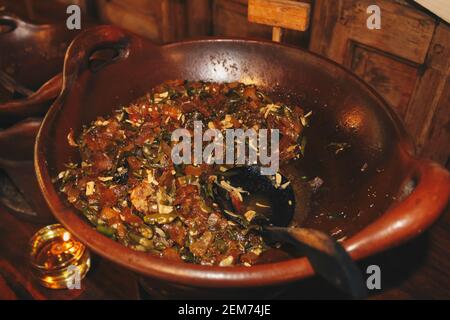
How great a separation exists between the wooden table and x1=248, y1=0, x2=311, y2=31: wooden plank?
4.79ft

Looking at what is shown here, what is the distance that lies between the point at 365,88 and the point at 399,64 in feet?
3.74

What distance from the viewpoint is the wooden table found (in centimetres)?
217

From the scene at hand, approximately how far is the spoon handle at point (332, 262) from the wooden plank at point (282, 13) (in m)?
1.47

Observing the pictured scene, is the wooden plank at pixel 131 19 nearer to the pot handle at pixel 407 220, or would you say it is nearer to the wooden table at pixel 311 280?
the wooden table at pixel 311 280

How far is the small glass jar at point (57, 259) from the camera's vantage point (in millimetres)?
2164

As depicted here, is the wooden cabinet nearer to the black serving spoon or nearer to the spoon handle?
the black serving spoon

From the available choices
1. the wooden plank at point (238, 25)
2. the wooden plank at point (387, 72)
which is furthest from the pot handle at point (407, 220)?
the wooden plank at point (238, 25)

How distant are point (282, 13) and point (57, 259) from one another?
1.95m

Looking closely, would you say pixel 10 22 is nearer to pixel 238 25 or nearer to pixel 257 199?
pixel 238 25

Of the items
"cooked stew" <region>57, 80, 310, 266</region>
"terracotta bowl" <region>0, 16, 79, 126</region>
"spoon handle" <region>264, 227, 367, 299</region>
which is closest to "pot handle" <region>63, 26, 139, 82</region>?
"cooked stew" <region>57, 80, 310, 266</region>

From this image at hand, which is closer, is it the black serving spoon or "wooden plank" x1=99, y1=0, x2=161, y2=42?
the black serving spoon

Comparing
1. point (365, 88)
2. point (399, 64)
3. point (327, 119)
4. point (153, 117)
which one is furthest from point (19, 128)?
point (399, 64)

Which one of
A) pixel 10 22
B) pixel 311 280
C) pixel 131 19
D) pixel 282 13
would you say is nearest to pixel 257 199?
pixel 311 280
